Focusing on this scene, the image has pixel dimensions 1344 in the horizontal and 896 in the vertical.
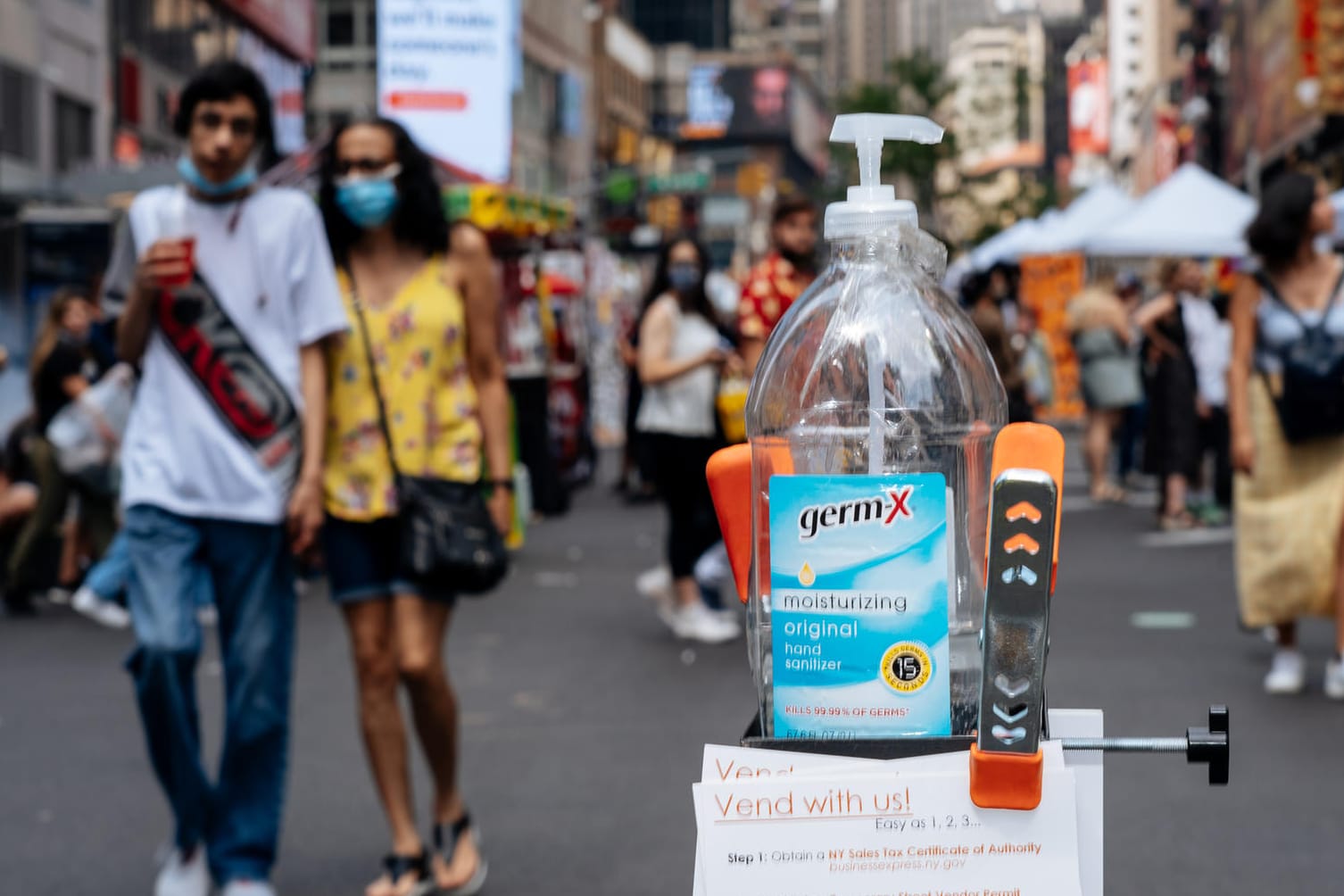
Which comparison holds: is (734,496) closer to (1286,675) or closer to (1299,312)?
(1299,312)

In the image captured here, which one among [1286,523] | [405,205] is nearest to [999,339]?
[1286,523]

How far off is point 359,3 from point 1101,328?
149 feet

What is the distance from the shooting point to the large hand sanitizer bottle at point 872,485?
194 cm

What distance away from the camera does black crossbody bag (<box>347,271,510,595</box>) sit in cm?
472

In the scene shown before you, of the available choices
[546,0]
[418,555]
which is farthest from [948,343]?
[546,0]

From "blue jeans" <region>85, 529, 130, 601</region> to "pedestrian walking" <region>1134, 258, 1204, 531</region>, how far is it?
1041cm

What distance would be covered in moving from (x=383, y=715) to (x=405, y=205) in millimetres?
1253

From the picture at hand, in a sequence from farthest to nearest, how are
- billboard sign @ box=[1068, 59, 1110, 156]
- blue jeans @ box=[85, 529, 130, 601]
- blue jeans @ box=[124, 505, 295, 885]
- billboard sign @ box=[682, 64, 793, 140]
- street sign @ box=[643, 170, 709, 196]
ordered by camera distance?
billboard sign @ box=[682, 64, 793, 140]
billboard sign @ box=[1068, 59, 1110, 156]
street sign @ box=[643, 170, 709, 196]
blue jeans @ box=[85, 529, 130, 601]
blue jeans @ box=[124, 505, 295, 885]

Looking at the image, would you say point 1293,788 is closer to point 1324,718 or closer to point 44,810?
point 1324,718

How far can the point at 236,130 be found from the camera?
15.1ft

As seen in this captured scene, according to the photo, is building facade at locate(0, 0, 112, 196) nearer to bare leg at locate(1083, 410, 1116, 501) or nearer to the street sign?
the street sign

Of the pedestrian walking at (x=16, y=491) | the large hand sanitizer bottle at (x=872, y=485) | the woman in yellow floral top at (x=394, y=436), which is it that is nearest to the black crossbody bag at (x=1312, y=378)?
the woman in yellow floral top at (x=394, y=436)

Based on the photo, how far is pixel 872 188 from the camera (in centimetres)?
210

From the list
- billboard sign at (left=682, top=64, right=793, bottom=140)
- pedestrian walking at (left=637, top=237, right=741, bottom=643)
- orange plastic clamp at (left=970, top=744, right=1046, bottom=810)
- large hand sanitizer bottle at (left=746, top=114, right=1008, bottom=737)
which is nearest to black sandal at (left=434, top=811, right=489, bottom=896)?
large hand sanitizer bottle at (left=746, top=114, right=1008, bottom=737)
